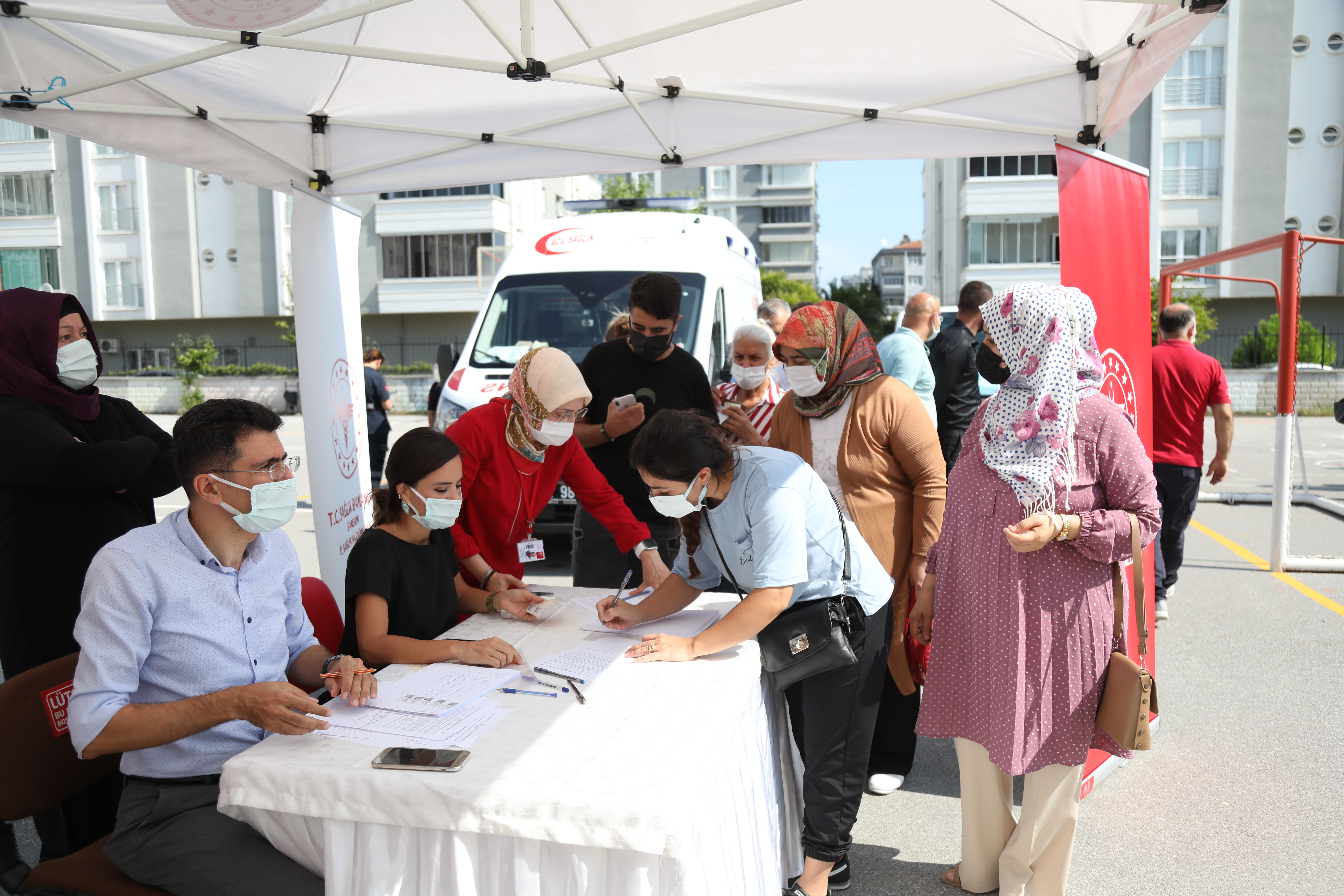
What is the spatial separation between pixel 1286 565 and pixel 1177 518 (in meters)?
2.22

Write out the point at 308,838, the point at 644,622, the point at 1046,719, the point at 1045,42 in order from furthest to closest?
1. the point at 1045,42
2. the point at 644,622
3. the point at 1046,719
4. the point at 308,838

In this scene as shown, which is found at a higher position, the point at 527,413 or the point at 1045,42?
the point at 1045,42

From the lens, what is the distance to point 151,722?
196 centimetres

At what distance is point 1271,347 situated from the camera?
23.0 meters

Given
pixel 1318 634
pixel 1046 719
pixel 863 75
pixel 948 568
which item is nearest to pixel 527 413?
pixel 948 568

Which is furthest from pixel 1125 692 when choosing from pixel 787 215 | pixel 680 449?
pixel 787 215

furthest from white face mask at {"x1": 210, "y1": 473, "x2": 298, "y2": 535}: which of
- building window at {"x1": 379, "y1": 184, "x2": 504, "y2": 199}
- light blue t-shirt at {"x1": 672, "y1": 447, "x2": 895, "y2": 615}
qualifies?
building window at {"x1": 379, "y1": 184, "x2": 504, "y2": 199}

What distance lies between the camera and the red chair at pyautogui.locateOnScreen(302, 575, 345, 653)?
9.66 ft

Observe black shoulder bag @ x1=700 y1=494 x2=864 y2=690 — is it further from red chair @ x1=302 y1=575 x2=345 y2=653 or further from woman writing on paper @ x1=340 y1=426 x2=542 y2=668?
red chair @ x1=302 y1=575 x2=345 y2=653

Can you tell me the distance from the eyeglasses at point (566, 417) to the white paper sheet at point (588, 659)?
81 centimetres

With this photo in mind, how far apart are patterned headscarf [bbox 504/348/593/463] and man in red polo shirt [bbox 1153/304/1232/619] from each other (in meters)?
4.05

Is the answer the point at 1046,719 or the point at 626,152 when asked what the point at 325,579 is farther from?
the point at 1046,719

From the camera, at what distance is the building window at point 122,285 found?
3350 centimetres

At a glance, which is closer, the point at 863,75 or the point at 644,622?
the point at 644,622
